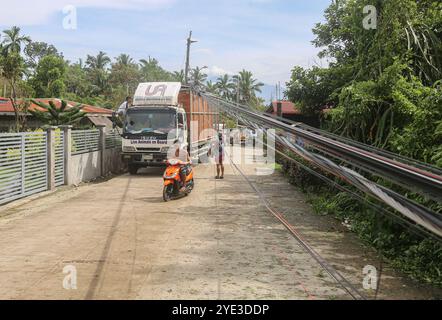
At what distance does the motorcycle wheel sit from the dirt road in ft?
0.85

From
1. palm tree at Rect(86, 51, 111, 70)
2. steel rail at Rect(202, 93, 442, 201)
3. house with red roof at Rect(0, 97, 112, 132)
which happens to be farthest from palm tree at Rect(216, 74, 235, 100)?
steel rail at Rect(202, 93, 442, 201)

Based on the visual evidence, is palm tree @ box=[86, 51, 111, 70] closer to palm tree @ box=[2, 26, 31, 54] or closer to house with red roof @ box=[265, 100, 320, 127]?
palm tree @ box=[2, 26, 31, 54]

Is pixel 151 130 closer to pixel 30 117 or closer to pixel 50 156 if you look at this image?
pixel 50 156

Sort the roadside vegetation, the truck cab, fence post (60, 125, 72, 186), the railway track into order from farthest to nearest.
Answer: the truck cab < fence post (60, 125, 72, 186) < the roadside vegetation < the railway track

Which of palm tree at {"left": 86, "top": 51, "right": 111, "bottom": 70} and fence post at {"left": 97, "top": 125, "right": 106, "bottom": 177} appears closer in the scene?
fence post at {"left": 97, "top": 125, "right": 106, "bottom": 177}

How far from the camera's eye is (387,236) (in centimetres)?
698

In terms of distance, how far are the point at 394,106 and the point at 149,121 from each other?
9.31 m

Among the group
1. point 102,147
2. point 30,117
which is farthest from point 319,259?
point 30,117

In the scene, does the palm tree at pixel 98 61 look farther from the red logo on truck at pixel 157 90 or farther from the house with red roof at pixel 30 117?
the red logo on truck at pixel 157 90

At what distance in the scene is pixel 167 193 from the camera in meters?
11.0

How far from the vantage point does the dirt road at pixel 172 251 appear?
4980mm

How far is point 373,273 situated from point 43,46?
78.1 m

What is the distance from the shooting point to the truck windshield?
52.5 feet
